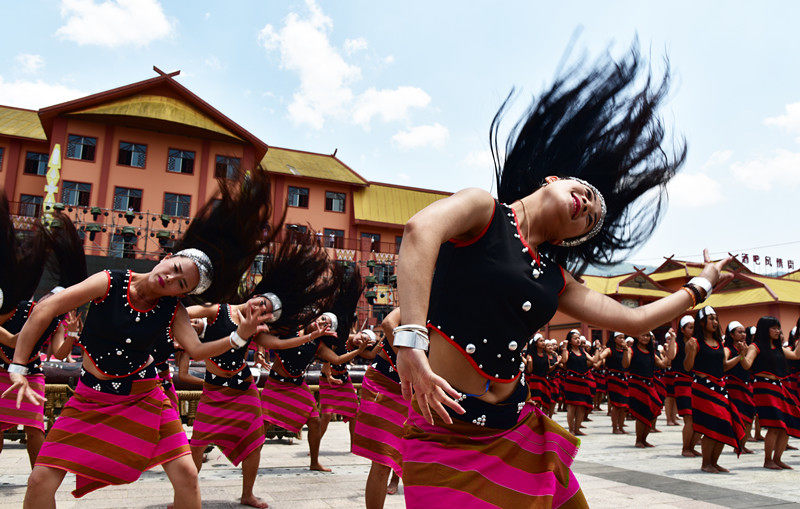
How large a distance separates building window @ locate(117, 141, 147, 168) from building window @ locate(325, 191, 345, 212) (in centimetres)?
988

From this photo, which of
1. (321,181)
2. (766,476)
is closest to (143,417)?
(766,476)

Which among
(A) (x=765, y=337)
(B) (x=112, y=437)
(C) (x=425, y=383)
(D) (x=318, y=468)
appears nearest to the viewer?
(C) (x=425, y=383)

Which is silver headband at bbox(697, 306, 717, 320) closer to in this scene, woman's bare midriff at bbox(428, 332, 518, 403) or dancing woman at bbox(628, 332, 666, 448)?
dancing woman at bbox(628, 332, 666, 448)

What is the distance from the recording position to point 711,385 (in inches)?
307

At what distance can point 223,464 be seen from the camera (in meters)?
7.39

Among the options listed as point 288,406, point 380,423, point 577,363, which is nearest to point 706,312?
point 577,363

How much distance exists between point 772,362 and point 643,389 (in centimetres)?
254

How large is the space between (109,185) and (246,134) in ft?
21.2

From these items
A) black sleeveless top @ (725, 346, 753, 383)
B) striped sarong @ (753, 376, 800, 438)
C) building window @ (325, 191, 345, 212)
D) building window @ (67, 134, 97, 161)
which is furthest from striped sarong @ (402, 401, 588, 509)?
building window @ (325, 191, 345, 212)

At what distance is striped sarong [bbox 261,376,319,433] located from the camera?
7.16 meters

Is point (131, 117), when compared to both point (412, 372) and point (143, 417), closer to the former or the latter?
point (143, 417)

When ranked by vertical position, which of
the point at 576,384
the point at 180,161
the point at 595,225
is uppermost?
the point at 180,161

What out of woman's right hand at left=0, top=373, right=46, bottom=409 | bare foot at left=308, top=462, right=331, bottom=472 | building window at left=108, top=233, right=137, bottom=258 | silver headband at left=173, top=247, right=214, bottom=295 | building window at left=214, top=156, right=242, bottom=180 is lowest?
bare foot at left=308, top=462, right=331, bottom=472

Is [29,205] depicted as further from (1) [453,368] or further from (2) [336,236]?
(1) [453,368]
